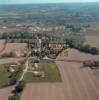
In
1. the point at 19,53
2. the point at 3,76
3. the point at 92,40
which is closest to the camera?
the point at 3,76

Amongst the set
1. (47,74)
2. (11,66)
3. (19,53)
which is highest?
(47,74)

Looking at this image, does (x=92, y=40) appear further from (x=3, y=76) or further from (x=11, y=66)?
(x=3, y=76)

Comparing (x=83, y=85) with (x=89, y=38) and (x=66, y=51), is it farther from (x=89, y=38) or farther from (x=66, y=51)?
(x=89, y=38)

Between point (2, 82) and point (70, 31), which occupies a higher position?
point (2, 82)

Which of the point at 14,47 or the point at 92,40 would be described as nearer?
the point at 14,47

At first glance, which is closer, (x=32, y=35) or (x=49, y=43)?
(x=49, y=43)

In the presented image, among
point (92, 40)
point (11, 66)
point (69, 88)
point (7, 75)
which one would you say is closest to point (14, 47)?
point (11, 66)

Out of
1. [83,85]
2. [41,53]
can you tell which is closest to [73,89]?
[83,85]

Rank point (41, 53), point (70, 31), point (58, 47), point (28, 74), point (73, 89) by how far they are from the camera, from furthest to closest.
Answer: point (70, 31) → point (58, 47) → point (41, 53) → point (28, 74) → point (73, 89)
